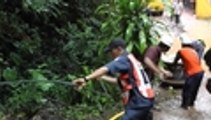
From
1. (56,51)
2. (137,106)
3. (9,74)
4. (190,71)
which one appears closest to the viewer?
(137,106)

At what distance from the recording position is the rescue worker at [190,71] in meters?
9.95

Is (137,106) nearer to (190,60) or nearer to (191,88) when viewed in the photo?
(190,60)

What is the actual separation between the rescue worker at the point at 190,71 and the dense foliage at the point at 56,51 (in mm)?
833

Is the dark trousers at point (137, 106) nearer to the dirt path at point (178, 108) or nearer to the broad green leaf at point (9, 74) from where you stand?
the dirt path at point (178, 108)

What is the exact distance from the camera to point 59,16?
12.5 metres

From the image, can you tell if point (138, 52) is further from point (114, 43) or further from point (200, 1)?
point (200, 1)

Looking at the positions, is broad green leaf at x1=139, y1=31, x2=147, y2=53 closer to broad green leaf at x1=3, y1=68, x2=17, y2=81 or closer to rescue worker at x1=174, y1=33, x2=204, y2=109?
rescue worker at x1=174, y1=33, x2=204, y2=109

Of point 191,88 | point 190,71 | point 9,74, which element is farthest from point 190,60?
point 9,74

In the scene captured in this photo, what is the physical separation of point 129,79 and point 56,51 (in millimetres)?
5546

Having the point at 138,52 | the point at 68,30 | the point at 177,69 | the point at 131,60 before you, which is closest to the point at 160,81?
the point at 177,69

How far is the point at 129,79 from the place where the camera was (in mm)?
6660

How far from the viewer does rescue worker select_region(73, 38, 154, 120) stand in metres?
6.45

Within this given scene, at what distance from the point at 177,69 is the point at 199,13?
586 inches

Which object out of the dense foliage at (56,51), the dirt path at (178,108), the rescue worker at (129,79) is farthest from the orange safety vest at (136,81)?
the dirt path at (178,108)
